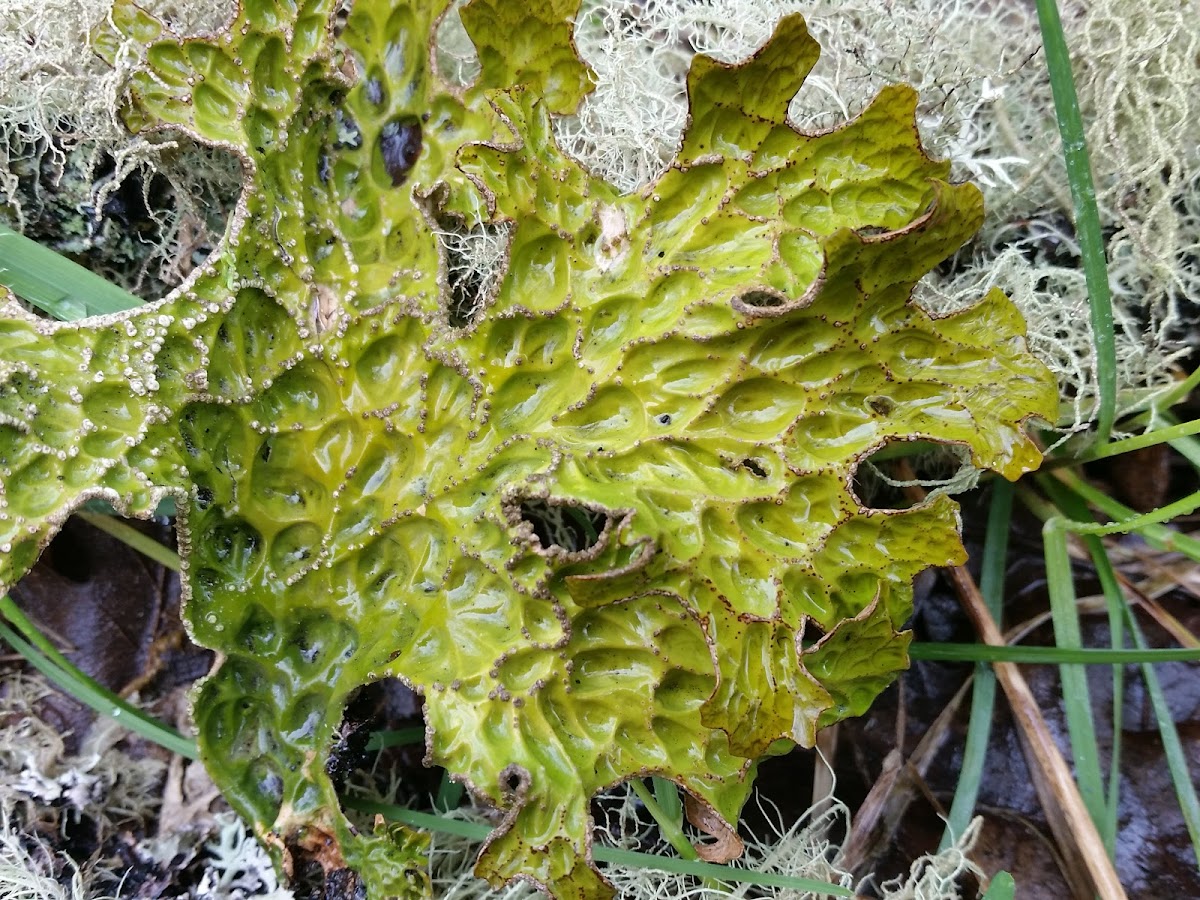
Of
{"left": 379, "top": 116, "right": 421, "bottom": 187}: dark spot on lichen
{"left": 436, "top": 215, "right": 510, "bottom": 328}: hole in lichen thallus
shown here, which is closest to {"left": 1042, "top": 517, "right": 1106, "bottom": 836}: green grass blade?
{"left": 436, "top": 215, "right": 510, "bottom": 328}: hole in lichen thallus

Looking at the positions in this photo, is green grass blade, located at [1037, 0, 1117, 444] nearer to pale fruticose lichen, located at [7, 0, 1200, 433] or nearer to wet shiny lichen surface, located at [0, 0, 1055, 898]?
pale fruticose lichen, located at [7, 0, 1200, 433]

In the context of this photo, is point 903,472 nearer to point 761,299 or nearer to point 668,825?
point 761,299

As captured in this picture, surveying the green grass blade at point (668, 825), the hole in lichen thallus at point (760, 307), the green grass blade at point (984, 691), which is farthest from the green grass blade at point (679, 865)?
the hole in lichen thallus at point (760, 307)

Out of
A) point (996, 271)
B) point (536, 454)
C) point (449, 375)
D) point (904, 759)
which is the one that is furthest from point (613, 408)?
point (904, 759)

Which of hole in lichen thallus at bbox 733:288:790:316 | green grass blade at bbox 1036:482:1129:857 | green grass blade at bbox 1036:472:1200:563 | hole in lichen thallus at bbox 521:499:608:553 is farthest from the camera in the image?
hole in lichen thallus at bbox 521:499:608:553

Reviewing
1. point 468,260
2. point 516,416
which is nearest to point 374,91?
point 468,260

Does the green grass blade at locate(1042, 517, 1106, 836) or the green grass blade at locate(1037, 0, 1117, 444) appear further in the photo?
the green grass blade at locate(1042, 517, 1106, 836)
